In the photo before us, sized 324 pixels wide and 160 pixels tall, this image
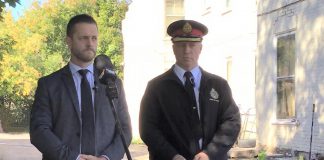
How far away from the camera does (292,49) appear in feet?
39.2

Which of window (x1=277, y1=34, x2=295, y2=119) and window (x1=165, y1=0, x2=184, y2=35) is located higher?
window (x1=165, y1=0, x2=184, y2=35)

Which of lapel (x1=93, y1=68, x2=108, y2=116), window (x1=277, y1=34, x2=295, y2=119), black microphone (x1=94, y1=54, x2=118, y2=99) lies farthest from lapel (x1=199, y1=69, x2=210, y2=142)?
window (x1=277, y1=34, x2=295, y2=119)

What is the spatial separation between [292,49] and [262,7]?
1599mm

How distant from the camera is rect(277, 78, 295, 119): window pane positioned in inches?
474

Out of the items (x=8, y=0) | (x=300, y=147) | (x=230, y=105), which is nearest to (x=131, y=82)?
(x=300, y=147)

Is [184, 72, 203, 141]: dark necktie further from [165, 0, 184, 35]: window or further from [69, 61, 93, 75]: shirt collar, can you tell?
[165, 0, 184, 35]: window

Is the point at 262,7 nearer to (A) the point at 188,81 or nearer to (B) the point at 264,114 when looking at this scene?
(B) the point at 264,114

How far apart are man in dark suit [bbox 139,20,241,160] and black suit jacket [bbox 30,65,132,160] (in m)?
0.29

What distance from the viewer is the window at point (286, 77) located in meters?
12.0

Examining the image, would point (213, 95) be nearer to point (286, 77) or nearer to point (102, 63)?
point (102, 63)

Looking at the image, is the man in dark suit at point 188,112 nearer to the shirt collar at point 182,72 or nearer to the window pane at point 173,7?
the shirt collar at point 182,72

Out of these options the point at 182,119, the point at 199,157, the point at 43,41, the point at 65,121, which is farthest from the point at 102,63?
the point at 43,41

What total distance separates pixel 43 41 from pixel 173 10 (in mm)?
18048

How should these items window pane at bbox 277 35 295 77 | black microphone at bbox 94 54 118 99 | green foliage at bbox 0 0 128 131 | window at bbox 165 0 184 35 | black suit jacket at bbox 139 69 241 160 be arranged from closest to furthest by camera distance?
1. black microphone at bbox 94 54 118 99
2. black suit jacket at bbox 139 69 241 160
3. window pane at bbox 277 35 295 77
4. window at bbox 165 0 184 35
5. green foliage at bbox 0 0 128 131
